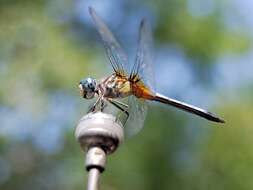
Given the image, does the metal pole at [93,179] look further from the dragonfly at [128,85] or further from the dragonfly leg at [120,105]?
the dragonfly leg at [120,105]

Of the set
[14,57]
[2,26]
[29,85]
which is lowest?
[29,85]

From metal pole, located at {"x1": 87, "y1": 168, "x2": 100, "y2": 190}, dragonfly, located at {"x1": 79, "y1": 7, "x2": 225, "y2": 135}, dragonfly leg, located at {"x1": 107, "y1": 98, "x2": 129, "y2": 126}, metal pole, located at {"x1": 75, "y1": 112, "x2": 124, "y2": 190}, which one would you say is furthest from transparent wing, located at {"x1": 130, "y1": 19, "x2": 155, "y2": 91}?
metal pole, located at {"x1": 87, "y1": 168, "x2": 100, "y2": 190}

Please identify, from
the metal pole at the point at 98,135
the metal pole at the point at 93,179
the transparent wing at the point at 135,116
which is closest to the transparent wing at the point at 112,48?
the transparent wing at the point at 135,116

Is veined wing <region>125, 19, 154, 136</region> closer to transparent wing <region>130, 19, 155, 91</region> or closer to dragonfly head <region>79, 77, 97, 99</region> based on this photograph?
transparent wing <region>130, 19, 155, 91</region>

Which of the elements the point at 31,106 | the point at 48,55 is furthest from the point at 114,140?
the point at 48,55

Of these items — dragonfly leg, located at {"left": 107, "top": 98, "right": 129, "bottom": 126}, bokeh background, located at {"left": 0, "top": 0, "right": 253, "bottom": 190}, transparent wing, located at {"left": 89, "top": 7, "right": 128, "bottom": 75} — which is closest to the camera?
dragonfly leg, located at {"left": 107, "top": 98, "right": 129, "bottom": 126}

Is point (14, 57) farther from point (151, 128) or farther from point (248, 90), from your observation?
point (248, 90)

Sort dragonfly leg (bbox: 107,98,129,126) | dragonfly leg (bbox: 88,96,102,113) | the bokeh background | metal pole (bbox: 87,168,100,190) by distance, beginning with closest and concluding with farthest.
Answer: metal pole (bbox: 87,168,100,190) → dragonfly leg (bbox: 88,96,102,113) → dragonfly leg (bbox: 107,98,129,126) → the bokeh background
